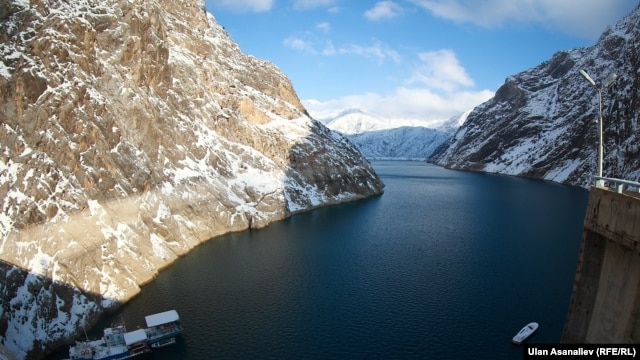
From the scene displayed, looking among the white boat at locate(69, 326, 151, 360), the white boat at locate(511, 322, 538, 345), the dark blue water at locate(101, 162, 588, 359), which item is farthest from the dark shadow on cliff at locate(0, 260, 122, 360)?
the white boat at locate(511, 322, 538, 345)

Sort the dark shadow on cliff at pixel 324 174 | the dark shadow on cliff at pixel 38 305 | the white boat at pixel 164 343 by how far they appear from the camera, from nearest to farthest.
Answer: the dark shadow on cliff at pixel 38 305 < the white boat at pixel 164 343 < the dark shadow on cliff at pixel 324 174

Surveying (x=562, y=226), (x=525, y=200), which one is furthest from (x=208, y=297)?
(x=525, y=200)

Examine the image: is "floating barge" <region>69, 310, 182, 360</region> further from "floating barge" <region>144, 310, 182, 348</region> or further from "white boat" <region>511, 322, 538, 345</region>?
"white boat" <region>511, 322, 538, 345</region>

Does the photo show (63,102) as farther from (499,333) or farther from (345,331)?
(499,333)

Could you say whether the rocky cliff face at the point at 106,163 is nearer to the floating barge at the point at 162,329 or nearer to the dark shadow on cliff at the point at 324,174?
the dark shadow on cliff at the point at 324,174

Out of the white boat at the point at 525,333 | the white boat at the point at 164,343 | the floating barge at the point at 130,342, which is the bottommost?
the white boat at the point at 525,333

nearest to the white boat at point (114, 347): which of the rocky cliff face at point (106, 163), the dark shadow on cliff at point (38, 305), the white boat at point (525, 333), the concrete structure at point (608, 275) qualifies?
the dark shadow on cliff at point (38, 305)
